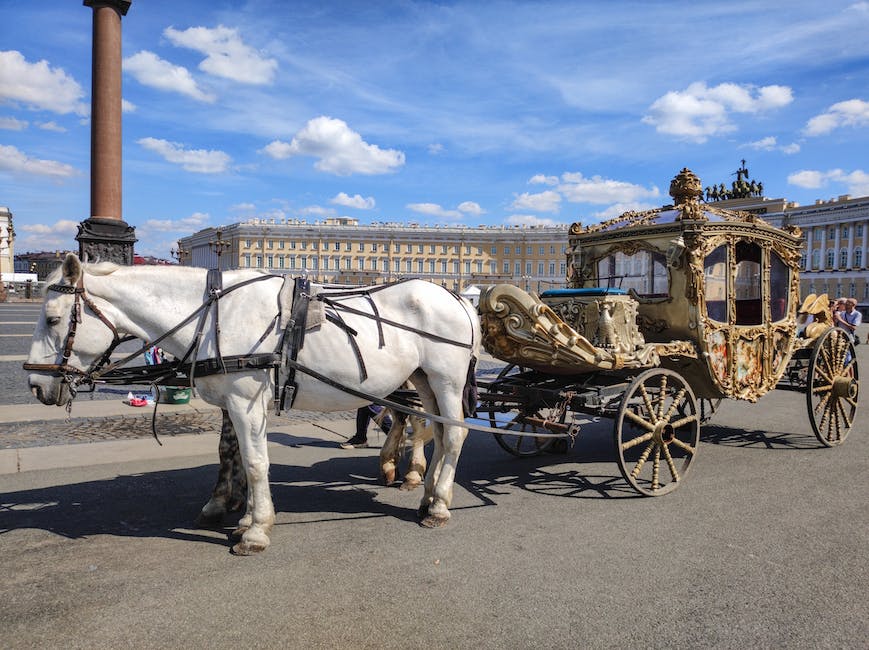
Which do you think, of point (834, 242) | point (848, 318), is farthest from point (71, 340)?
point (834, 242)

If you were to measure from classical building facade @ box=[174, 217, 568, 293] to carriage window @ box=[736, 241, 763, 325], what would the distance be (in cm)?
11337

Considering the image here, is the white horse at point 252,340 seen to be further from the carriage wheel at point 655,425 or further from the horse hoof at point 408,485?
the carriage wheel at point 655,425

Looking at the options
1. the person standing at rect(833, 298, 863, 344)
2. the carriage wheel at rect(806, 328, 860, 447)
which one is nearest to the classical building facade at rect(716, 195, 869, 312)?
the person standing at rect(833, 298, 863, 344)

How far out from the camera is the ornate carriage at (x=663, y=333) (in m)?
5.56

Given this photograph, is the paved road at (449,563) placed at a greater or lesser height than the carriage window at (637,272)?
lesser

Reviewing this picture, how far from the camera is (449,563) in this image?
4.07 m

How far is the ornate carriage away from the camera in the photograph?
5.56 metres

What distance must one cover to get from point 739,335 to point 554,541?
11.4 ft

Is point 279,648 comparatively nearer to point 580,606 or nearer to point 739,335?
point 580,606

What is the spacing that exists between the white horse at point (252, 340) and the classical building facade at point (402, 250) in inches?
4568

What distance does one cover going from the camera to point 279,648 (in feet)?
10.1

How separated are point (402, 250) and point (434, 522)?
122 m

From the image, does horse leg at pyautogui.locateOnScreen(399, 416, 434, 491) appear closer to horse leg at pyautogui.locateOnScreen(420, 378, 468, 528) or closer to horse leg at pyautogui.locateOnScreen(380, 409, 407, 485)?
horse leg at pyautogui.locateOnScreen(380, 409, 407, 485)

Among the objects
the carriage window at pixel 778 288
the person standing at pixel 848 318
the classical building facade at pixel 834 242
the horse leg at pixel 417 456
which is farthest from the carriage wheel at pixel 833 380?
the classical building facade at pixel 834 242
